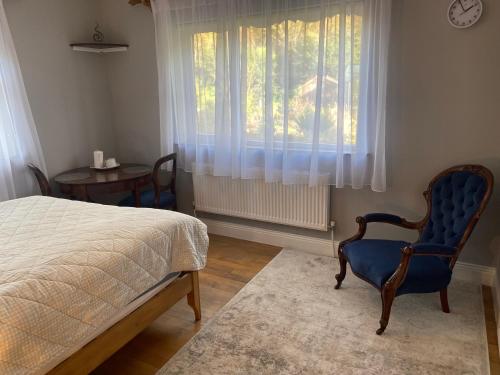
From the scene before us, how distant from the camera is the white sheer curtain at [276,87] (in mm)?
2648

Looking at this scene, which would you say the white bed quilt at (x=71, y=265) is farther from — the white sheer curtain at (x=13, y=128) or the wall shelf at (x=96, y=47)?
the wall shelf at (x=96, y=47)

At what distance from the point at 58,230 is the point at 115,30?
2.61 metres

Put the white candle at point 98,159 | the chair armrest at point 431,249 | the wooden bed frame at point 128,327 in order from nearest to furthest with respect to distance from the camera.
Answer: the wooden bed frame at point 128,327 → the chair armrest at point 431,249 → the white candle at point 98,159

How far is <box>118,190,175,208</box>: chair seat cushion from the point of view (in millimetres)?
3447

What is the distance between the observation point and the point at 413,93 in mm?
2635

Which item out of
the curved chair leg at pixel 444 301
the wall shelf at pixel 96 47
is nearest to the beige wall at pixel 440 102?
the curved chair leg at pixel 444 301

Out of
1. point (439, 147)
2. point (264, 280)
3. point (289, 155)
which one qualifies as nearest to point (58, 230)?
point (264, 280)

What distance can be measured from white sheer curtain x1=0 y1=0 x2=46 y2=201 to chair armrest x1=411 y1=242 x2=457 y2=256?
3.07 m

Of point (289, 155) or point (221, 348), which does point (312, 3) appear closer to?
point (289, 155)

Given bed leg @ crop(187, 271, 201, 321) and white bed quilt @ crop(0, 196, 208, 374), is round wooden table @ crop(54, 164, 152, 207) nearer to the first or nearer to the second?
white bed quilt @ crop(0, 196, 208, 374)

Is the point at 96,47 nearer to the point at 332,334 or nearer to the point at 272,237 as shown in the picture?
the point at 272,237

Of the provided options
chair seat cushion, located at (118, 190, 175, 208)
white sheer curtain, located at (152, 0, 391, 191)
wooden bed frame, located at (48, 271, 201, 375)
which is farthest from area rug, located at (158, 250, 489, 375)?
chair seat cushion, located at (118, 190, 175, 208)

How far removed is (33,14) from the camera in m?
3.19

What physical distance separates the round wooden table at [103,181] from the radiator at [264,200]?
1.84ft
